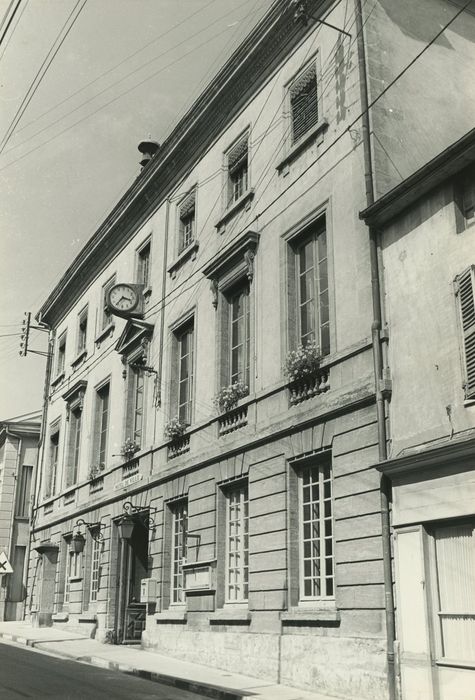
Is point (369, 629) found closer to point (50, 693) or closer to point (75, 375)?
point (50, 693)

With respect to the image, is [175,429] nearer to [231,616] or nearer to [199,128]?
[231,616]

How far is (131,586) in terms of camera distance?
63.3ft

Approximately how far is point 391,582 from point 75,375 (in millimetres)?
18108

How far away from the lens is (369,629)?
405 inches

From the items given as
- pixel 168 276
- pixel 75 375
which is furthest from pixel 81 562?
pixel 168 276

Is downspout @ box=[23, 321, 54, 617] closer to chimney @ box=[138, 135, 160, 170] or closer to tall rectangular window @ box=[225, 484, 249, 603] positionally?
chimney @ box=[138, 135, 160, 170]

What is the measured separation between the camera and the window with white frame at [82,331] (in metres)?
26.7

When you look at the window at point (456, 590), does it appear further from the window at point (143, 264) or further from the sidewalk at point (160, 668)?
the window at point (143, 264)

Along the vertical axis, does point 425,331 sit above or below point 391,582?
above

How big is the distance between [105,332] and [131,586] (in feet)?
25.7

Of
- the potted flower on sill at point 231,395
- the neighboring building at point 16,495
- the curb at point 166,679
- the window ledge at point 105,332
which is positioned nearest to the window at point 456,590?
the curb at point 166,679

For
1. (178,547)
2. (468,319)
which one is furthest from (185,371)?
(468,319)

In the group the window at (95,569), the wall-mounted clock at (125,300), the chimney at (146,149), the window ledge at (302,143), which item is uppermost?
the chimney at (146,149)

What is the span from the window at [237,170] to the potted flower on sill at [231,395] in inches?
166
